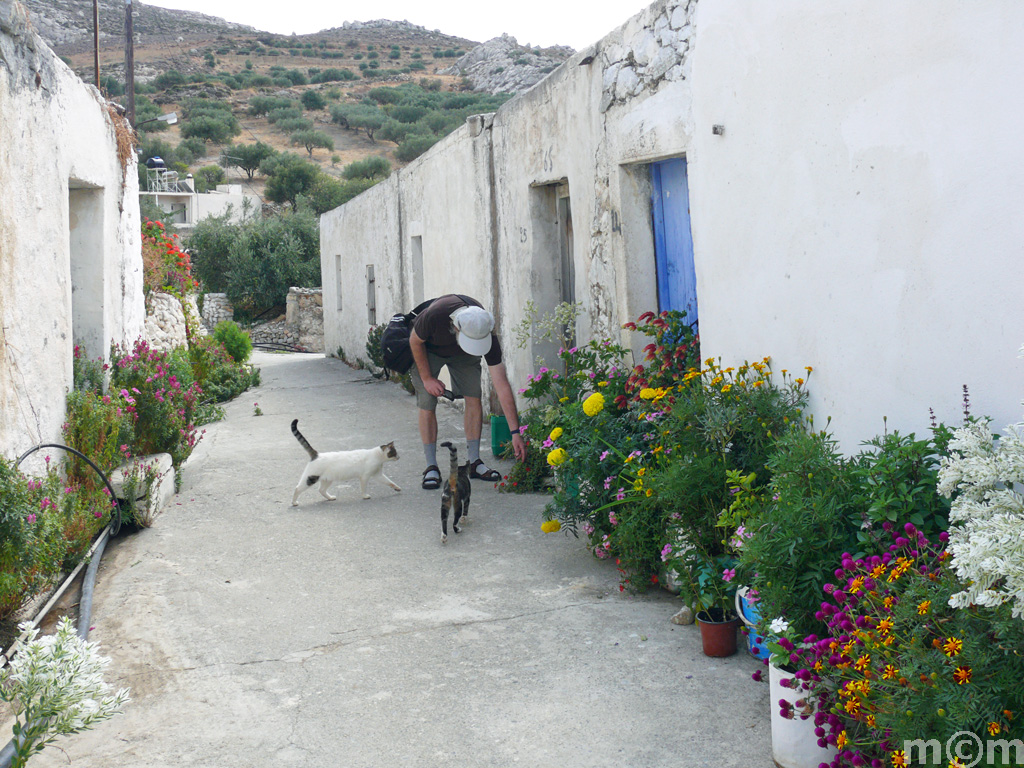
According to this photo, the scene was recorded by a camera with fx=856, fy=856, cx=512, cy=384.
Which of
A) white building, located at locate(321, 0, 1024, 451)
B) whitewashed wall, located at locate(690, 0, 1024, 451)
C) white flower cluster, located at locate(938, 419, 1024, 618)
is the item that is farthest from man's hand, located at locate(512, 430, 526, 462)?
white flower cluster, located at locate(938, 419, 1024, 618)

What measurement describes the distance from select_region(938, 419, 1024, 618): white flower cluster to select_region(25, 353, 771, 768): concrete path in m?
1.07

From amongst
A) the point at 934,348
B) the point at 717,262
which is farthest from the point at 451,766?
the point at 717,262

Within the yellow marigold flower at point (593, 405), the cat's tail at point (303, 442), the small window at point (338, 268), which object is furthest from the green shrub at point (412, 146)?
the yellow marigold flower at point (593, 405)

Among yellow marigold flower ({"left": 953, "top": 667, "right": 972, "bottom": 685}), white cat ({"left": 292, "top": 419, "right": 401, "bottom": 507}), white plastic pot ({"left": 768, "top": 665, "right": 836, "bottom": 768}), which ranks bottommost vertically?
white plastic pot ({"left": 768, "top": 665, "right": 836, "bottom": 768})

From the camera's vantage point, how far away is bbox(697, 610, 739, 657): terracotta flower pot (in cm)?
354

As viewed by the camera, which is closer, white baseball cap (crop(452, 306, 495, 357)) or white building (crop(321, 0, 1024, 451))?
white building (crop(321, 0, 1024, 451))

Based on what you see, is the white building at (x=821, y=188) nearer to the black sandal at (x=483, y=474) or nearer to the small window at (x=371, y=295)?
the black sandal at (x=483, y=474)

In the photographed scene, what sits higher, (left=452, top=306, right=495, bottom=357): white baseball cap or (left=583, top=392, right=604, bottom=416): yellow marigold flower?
(left=452, top=306, right=495, bottom=357): white baseball cap

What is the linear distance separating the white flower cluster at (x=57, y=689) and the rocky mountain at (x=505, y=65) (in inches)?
2199

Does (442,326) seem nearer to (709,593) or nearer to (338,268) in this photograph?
(709,593)

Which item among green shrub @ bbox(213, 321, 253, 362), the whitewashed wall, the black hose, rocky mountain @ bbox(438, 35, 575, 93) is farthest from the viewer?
rocky mountain @ bbox(438, 35, 575, 93)

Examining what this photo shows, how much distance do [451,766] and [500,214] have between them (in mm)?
6297

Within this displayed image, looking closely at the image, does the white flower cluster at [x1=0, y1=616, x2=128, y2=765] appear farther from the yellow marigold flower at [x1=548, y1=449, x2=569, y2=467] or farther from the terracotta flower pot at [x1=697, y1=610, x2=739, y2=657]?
the yellow marigold flower at [x1=548, y1=449, x2=569, y2=467]

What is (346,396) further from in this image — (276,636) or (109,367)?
(276,636)
